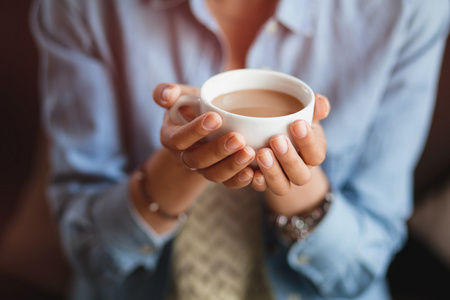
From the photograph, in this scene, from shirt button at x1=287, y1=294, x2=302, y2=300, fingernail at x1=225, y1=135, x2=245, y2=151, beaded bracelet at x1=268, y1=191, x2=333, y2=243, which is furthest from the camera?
shirt button at x1=287, y1=294, x2=302, y2=300

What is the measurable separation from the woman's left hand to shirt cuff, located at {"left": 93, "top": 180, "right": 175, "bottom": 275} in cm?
33

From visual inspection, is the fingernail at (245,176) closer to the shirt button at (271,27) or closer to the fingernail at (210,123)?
the fingernail at (210,123)

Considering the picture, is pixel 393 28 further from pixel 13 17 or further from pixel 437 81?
pixel 13 17

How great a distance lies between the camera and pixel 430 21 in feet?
2.30

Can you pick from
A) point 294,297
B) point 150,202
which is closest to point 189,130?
point 150,202

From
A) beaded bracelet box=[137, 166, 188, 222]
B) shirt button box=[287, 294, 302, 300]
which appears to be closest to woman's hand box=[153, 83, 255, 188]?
beaded bracelet box=[137, 166, 188, 222]

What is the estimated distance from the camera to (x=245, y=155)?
1.31 feet

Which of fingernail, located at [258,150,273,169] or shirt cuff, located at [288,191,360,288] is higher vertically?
fingernail, located at [258,150,273,169]

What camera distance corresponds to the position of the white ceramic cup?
396 mm

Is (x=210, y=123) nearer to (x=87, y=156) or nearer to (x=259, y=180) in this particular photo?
(x=259, y=180)

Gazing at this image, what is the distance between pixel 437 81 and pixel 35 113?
3.56 feet

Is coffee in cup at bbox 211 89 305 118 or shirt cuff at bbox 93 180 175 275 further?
shirt cuff at bbox 93 180 175 275

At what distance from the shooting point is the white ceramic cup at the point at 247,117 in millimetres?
396

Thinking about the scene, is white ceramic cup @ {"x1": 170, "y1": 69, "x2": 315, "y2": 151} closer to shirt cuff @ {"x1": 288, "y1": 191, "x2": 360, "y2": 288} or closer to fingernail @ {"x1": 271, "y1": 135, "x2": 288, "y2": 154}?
fingernail @ {"x1": 271, "y1": 135, "x2": 288, "y2": 154}
